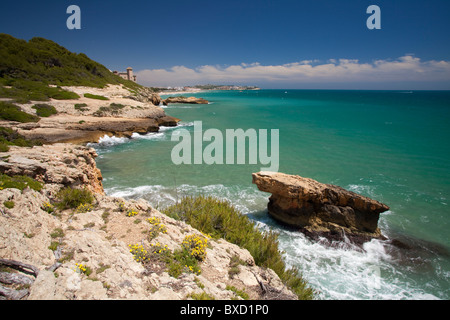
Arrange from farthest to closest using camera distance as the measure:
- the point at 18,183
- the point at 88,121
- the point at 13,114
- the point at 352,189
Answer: the point at 88,121 → the point at 13,114 → the point at 352,189 → the point at 18,183

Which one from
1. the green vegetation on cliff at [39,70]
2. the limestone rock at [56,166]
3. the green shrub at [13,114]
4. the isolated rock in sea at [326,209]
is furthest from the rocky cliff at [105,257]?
the green vegetation on cliff at [39,70]

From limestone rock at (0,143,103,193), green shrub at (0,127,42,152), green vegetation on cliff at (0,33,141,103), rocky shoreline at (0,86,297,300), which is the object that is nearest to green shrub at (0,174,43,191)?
rocky shoreline at (0,86,297,300)

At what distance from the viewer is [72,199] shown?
7.26m

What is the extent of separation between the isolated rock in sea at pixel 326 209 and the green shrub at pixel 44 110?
90.8ft

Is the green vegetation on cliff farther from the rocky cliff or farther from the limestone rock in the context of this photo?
the rocky cliff

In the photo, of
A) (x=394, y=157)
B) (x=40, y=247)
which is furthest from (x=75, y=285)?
(x=394, y=157)

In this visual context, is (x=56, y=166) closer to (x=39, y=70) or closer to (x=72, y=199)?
(x=72, y=199)

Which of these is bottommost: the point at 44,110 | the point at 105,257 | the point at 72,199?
the point at 105,257

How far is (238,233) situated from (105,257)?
14.1 feet

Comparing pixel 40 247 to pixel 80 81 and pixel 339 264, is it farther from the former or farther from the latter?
pixel 80 81

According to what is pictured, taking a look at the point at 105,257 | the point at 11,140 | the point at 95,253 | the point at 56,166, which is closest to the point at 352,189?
the point at 105,257

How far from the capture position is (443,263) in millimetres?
9148

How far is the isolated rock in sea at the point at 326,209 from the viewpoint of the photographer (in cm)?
1047

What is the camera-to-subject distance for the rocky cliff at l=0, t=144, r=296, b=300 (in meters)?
4.02
